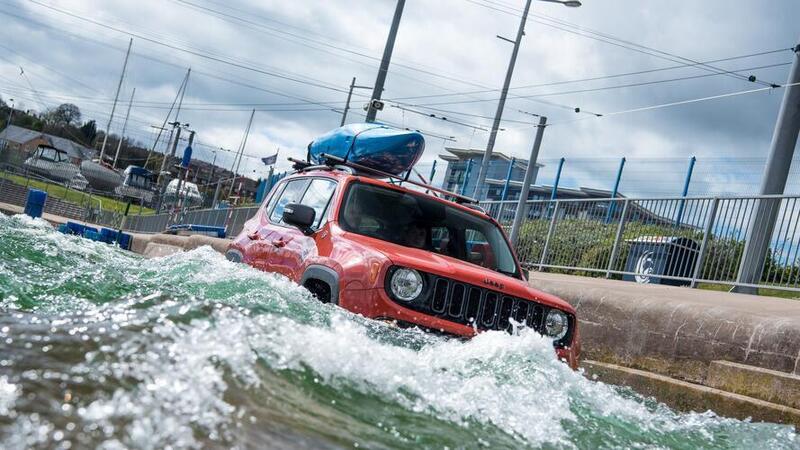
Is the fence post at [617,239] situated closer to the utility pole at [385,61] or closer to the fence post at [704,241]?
the fence post at [704,241]

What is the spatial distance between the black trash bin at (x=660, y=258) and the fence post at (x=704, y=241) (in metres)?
0.11

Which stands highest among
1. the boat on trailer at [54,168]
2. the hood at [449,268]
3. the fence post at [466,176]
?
the fence post at [466,176]

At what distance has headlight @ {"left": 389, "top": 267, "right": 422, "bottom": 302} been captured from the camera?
5.45 m

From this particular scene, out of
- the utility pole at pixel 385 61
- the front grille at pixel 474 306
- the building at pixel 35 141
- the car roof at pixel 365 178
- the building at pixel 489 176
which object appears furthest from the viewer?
the building at pixel 35 141

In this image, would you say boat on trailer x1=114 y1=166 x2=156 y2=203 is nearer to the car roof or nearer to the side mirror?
the car roof

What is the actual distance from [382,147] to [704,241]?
559 centimetres

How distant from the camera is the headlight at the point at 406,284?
5.45 m

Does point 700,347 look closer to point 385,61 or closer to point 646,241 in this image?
point 646,241

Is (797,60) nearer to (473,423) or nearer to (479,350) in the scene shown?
(479,350)

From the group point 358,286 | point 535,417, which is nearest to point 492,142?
point 358,286

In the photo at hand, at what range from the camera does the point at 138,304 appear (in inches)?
135

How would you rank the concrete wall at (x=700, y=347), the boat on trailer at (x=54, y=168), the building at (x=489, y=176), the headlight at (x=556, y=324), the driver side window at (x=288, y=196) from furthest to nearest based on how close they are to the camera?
the boat on trailer at (x=54, y=168) < the building at (x=489, y=176) < the driver side window at (x=288, y=196) < the concrete wall at (x=700, y=347) < the headlight at (x=556, y=324)

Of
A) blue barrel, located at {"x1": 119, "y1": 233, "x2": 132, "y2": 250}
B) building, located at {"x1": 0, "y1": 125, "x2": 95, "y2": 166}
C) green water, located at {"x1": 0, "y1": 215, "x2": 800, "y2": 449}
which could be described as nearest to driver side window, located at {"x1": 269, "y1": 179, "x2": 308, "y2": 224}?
green water, located at {"x1": 0, "y1": 215, "x2": 800, "y2": 449}

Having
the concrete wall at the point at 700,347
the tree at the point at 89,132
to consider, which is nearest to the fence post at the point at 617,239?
the concrete wall at the point at 700,347
